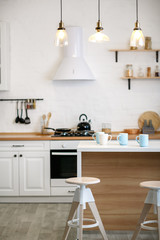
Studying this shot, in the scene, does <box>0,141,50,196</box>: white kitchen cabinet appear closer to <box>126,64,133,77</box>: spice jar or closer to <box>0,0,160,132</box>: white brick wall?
<box>0,0,160,132</box>: white brick wall

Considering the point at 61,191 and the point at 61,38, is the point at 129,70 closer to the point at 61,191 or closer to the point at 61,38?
the point at 61,191

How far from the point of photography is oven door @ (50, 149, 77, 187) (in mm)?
5254

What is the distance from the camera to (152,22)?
582 cm

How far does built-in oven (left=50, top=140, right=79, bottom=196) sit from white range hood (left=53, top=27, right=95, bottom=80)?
3.13 ft

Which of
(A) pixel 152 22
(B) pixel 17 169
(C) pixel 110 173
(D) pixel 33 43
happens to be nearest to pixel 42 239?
(C) pixel 110 173

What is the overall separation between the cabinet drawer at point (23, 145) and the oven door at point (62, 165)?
0.14 metres

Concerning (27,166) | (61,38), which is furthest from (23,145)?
(61,38)

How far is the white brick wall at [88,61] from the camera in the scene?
19.1 feet

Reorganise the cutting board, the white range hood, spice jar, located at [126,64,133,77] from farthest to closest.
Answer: the cutting board, spice jar, located at [126,64,133,77], the white range hood

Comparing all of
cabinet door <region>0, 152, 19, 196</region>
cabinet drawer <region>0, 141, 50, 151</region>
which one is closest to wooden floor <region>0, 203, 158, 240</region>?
cabinet door <region>0, 152, 19, 196</region>

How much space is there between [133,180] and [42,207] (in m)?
1.67

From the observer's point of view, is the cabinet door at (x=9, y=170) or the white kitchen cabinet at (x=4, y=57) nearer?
the cabinet door at (x=9, y=170)

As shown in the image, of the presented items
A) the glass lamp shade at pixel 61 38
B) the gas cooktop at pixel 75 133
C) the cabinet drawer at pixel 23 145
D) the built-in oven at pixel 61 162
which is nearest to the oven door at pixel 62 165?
the built-in oven at pixel 61 162

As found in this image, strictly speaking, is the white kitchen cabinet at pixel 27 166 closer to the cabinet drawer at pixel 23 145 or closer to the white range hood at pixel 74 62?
the cabinet drawer at pixel 23 145
